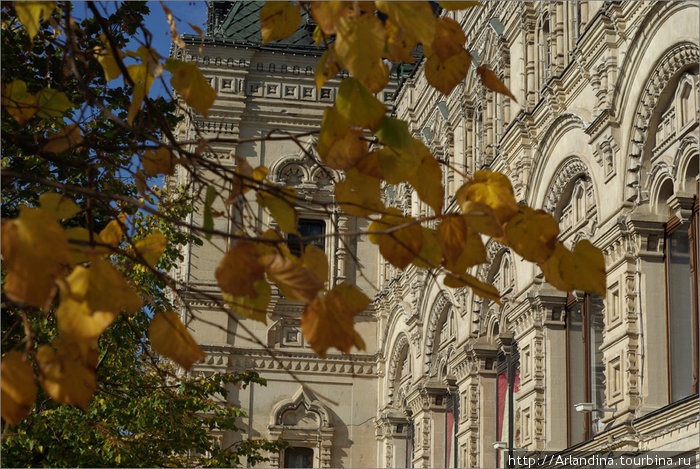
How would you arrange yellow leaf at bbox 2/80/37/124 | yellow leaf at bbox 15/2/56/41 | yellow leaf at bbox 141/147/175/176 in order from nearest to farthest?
1. yellow leaf at bbox 15/2/56/41
2. yellow leaf at bbox 2/80/37/124
3. yellow leaf at bbox 141/147/175/176

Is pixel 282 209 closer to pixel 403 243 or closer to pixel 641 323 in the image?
pixel 403 243

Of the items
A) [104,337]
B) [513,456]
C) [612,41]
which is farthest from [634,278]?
[104,337]

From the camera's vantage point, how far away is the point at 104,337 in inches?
515

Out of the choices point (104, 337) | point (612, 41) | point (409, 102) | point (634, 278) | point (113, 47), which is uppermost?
point (409, 102)

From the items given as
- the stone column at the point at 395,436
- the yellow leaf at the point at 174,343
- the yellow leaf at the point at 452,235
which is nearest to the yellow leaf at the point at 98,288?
the yellow leaf at the point at 174,343

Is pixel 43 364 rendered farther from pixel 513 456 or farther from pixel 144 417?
pixel 513 456

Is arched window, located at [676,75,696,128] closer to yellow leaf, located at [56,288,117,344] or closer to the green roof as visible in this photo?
yellow leaf, located at [56,288,117,344]

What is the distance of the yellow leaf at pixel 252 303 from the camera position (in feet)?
10.9

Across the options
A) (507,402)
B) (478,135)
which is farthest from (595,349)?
(478,135)

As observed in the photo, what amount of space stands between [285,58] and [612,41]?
1683cm

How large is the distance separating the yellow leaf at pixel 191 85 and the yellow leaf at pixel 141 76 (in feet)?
0.11

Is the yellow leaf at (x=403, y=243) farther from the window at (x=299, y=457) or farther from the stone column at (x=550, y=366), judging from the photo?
the window at (x=299, y=457)

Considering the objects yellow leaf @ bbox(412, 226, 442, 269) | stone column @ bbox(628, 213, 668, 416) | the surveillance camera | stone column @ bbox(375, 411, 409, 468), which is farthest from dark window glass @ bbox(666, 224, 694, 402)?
stone column @ bbox(375, 411, 409, 468)

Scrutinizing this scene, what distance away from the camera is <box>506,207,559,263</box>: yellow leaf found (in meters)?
3.50
